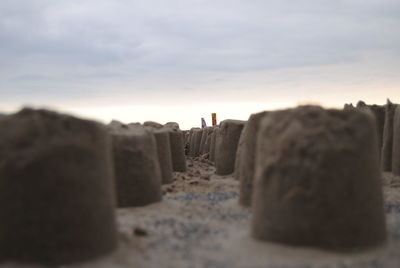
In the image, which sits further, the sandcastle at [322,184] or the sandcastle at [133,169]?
the sandcastle at [133,169]

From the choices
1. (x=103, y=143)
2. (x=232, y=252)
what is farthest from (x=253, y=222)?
(x=103, y=143)

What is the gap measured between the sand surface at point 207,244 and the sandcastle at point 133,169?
0.20 meters

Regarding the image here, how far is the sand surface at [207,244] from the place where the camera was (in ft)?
14.6

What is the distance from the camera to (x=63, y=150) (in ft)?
14.1

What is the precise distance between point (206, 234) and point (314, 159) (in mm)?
1678

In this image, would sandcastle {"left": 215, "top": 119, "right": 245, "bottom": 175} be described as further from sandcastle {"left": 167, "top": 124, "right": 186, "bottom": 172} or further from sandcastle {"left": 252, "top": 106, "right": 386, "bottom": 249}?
sandcastle {"left": 252, "top": 106, "right": 386, "bottom": 249}

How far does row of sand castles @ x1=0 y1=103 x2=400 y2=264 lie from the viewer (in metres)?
4.21

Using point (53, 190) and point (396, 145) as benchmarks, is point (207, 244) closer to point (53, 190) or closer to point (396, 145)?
point (53, 190)

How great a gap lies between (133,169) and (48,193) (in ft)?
10.3

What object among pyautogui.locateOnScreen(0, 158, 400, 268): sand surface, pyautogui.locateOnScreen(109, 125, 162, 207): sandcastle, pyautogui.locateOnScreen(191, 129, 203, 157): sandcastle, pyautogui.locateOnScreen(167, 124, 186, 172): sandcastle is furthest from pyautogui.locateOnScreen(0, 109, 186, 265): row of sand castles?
pyautogui.locateOnScreen(191, 129, 203, 157): sandcastle

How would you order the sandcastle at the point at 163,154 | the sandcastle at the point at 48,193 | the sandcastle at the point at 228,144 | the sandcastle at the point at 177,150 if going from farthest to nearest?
the sandcastle at the point at 177,150, the sandcastle at the point at 228,144, the sandcastle at the point at 163,154, the sandcastle at the point at 48,193

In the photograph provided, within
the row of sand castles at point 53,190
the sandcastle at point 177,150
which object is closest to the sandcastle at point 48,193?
the row of sand castles at point 53,190

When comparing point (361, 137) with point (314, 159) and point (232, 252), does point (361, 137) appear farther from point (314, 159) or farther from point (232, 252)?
point (232, 252)

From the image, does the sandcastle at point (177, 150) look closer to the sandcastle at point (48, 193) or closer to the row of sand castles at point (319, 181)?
the row of sand castles at point (319, 181)
